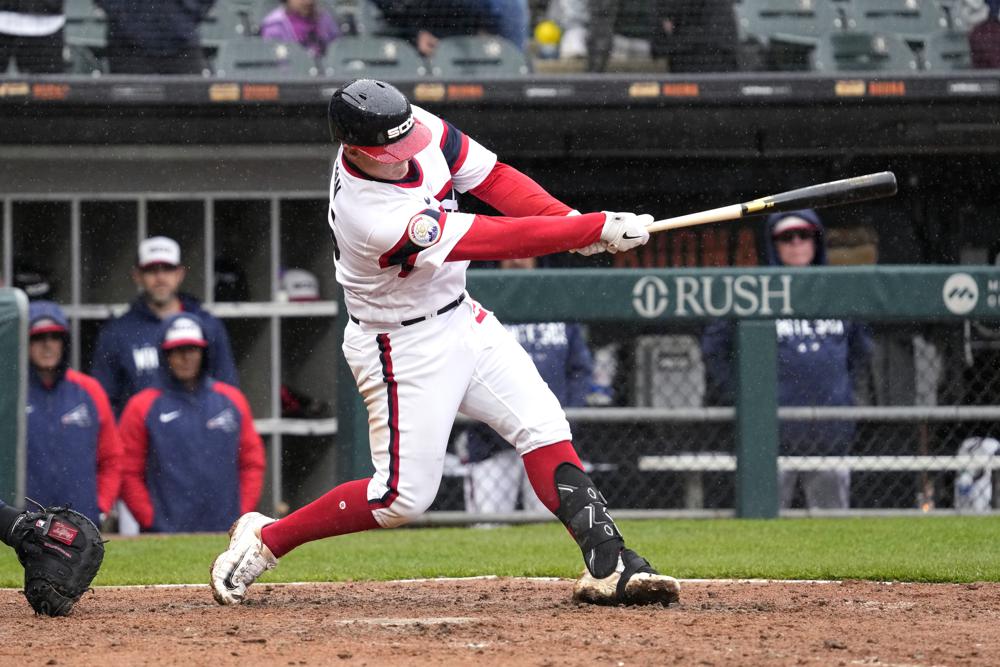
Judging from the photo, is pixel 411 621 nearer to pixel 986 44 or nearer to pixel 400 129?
pixel 400 129

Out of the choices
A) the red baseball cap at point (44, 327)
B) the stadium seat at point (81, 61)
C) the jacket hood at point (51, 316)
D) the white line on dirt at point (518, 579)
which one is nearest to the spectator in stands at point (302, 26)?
the stadium seat at point (81, 61)

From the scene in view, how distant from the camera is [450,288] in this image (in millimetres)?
4098

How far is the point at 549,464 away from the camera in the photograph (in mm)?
4133

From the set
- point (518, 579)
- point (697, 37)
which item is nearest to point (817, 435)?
point (518, 579)

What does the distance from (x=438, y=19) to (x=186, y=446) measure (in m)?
3.39

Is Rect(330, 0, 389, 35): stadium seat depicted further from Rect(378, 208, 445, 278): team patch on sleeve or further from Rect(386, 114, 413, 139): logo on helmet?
Rect(378, 208, 445, 278): team patch on sleeve

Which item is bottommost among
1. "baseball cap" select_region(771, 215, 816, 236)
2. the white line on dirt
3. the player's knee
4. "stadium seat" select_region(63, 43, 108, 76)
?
the white line on dirt

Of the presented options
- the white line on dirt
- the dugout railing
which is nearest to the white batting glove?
A: the white line on dirt

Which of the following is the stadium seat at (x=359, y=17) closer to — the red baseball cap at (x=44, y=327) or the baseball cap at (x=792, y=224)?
the baseball cap at (x=792, y=224)

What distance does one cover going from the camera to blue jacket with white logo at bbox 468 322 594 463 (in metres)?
6.91

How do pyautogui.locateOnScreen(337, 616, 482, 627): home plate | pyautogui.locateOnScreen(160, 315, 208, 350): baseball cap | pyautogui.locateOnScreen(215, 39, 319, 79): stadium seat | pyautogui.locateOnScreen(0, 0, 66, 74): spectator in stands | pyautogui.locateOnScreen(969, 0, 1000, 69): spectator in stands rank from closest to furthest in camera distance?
1. pyautogui.locateOnScreen(337, 616, 482, 627): home plate
2. pyautogui.locateOnScreen(160, 315, 208, 350): baseball cap
3. pyautogui.locateOnScreen(0, 0, 66, 74): spectator in stands
4. pyautogui.locateOnScreen(215, 39, 319, 79): stadium seat
5. pyautogui.locateOnScreen(969, 0, 1000, 69): spectator in stands

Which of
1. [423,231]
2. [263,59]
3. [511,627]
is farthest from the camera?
[263,59]

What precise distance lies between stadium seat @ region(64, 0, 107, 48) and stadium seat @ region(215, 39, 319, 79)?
701 millimetres

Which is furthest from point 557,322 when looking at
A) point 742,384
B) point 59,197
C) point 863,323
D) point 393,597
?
point 59,197
